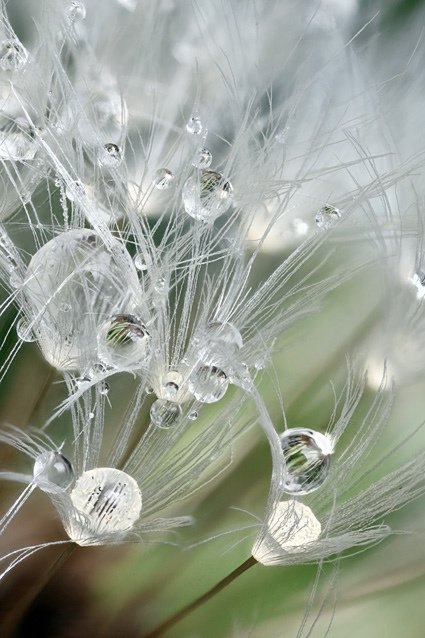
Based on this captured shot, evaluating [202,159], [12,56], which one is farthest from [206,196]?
[12,56]

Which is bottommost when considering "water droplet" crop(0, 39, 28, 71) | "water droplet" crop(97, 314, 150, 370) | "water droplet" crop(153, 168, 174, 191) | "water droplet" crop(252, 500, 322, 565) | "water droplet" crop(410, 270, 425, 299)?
"water droplet" crop(252, 500, 322, 565)

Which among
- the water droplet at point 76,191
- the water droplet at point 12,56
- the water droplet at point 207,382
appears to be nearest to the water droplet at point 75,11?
the water droplet at point 12,56

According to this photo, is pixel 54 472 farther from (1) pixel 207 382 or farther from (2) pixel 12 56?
(2) pixel 12 56

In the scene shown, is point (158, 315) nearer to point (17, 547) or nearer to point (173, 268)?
point (173, 268)

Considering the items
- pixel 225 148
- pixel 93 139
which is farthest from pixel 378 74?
pixel 93 139

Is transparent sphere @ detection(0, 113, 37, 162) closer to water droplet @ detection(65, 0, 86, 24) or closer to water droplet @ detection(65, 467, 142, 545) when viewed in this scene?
water droplet @ detection(65, 0, 86, 24)

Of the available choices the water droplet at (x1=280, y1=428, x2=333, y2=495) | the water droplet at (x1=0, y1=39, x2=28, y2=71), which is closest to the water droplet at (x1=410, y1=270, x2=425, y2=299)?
the water droplet at (x1=280, y1=428, x2=333, y2=495)
